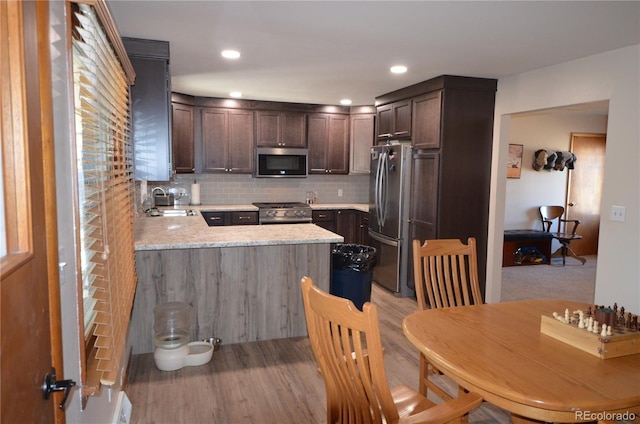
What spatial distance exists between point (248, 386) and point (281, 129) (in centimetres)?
415

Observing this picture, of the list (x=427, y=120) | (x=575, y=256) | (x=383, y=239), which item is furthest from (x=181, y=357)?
(x=575, y=256)

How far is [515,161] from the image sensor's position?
6.93m

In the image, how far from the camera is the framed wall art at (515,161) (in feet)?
22.6

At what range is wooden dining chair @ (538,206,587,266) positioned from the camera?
692 cm

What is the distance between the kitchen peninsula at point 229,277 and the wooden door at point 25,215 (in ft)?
7.24

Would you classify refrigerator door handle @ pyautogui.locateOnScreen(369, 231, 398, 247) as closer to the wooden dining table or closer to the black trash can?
the black trash can

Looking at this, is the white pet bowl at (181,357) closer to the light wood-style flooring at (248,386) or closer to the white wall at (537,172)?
the light wood-style flooring at (248,386)

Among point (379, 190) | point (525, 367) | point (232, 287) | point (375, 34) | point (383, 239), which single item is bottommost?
point (232, 287)

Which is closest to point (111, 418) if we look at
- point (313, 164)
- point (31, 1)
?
point (31, 1)

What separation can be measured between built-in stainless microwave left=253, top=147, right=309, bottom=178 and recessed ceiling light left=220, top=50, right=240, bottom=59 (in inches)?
97.6

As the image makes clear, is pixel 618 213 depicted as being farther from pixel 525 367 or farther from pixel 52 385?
pixel 52 385

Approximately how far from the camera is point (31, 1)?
→ 36.2 inches
